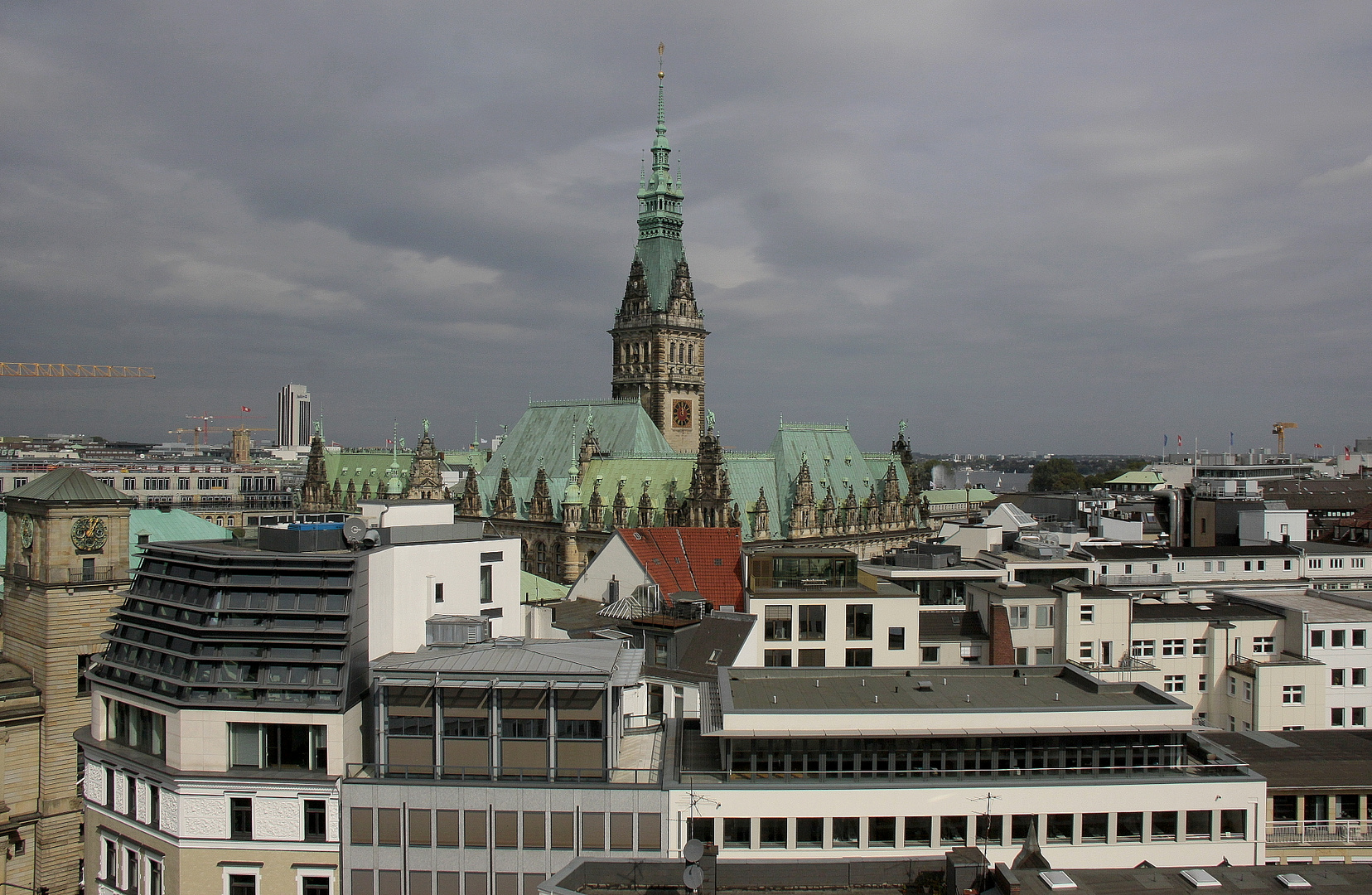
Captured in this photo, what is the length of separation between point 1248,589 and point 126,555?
2928 inches

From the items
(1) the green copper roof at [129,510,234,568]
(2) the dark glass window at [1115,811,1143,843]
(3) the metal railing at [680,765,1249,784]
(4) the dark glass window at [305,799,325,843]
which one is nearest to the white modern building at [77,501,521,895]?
(4) the dark glass window at [305,799,325,843]

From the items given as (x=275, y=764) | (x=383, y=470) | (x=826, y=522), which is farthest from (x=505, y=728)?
(x=383, y=470)

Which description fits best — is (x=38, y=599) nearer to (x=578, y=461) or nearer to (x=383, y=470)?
(x=578, y=461)

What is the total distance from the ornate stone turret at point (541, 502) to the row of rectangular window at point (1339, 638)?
6794cm

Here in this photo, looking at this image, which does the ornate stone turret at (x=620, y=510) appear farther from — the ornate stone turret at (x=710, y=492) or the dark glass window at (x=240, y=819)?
the dark glass window at (x=240, y=819)

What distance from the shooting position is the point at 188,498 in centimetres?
17325

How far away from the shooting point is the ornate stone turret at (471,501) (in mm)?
117562

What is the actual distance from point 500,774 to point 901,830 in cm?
1429

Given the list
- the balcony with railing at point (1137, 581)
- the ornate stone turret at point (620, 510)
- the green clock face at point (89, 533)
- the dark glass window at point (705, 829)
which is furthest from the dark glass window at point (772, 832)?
the ornate stone turret at point (620, 510)

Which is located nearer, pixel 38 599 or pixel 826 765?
pixel 826 765

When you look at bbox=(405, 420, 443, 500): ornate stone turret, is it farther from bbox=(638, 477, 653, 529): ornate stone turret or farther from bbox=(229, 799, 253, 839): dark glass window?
bbox=(229, 799, 253, 839): dark glass window

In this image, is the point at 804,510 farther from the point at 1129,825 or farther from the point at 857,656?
the point at 1129,825

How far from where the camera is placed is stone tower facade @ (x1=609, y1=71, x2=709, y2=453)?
130m

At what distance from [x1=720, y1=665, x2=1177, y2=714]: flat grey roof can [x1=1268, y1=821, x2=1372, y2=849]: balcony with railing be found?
7.40 metres
